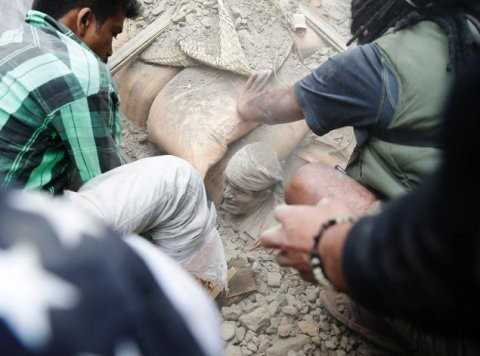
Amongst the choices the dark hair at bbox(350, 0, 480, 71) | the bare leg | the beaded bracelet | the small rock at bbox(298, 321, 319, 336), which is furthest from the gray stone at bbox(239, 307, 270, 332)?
the dark hair at bbox(350, 0, 480, 71)

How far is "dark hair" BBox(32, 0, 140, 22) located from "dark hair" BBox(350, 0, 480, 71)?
0.88 meters

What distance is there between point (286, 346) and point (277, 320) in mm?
126

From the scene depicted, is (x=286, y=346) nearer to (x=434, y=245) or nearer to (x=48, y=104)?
(x=48, y=104)

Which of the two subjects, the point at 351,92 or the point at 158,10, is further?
the point at 158,10

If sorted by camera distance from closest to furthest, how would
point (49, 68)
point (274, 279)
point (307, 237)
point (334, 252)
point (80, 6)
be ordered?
point (334, 252) → point (307, 237) → point (49, 68) → point (80, 6) → point (274, 279)

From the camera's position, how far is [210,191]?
7.66ft

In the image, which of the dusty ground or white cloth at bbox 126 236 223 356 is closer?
white cloth at bbox 126 236 223 356

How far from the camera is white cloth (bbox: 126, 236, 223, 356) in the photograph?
66 centimetres

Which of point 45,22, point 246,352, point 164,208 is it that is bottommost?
point 246,352

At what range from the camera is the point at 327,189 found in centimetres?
161

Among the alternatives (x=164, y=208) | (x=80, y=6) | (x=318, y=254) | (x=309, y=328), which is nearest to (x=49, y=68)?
(x=80, y=6)

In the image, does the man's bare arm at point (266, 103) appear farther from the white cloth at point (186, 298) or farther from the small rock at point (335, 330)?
the white cloth at point (186, 298)

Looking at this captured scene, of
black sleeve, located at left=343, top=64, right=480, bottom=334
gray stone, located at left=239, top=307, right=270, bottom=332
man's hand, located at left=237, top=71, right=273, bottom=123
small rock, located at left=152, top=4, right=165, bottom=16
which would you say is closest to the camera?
black sleeve, located at left=343, top=64, right=480, bottom=334

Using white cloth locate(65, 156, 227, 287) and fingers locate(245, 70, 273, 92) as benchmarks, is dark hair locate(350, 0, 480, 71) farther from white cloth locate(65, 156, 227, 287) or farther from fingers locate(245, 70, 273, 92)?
white cloth locate(65, 156, 227, 287)
